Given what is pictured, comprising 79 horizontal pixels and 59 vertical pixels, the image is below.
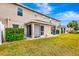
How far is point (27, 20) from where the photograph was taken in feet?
36.9

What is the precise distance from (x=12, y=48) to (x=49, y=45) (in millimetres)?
2132

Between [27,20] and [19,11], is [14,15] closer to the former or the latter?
[19,11]

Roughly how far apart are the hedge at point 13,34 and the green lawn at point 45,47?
1.44ft

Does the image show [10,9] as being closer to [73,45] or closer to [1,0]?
[1,0]

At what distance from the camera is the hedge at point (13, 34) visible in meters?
9.47

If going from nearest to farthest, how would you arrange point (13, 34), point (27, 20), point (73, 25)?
point (73, 25) → point (13, 34) → point (27, 20)

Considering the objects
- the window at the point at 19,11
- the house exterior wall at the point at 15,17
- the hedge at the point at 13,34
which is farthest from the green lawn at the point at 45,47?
the window at the point at 19,11

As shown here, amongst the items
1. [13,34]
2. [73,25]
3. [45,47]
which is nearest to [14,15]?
[13,34]

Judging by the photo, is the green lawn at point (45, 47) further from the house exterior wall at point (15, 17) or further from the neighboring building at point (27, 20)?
the house exterior wall at point (15, 17)

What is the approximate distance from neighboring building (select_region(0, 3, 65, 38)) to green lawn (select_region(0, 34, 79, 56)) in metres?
0.95

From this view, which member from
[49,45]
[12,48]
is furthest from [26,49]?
[49,45]

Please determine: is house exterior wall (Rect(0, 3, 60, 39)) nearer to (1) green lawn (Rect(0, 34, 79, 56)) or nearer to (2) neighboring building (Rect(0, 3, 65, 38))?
(2) neighboring building (Rect(0, 3, 65, 38))

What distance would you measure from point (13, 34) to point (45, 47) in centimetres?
228

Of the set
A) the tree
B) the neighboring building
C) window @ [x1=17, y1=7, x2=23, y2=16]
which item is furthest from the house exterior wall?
the tree
